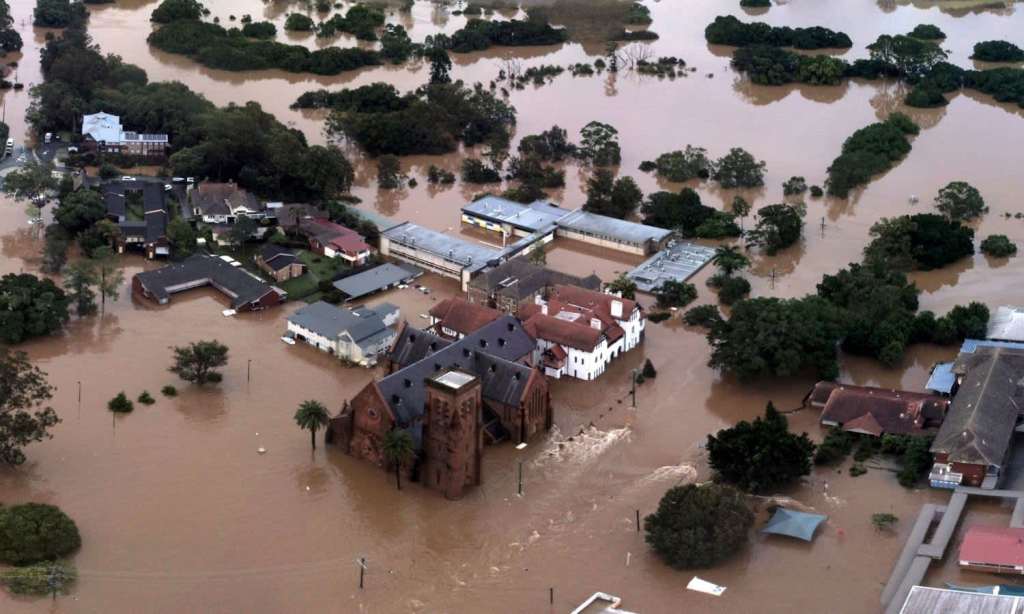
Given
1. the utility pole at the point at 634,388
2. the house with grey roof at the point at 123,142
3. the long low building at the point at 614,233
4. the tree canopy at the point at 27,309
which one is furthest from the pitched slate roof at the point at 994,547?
the house with grey roof at the point at 123,142

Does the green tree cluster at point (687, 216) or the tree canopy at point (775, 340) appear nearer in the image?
the tree canopy at point (775, 340)

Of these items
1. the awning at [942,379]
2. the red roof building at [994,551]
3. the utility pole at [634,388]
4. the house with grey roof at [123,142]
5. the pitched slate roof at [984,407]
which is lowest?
the house with grey roof at [123,142]

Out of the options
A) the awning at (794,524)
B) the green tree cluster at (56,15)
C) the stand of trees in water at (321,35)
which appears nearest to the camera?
the awning at (794,524)

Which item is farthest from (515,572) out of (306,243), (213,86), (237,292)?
(213,86)

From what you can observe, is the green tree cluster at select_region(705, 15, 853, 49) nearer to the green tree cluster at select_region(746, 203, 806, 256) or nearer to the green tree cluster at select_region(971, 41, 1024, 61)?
the green tree cluster at select_region(971, 41, 1024, 61)

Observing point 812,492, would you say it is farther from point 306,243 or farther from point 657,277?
point 306,243

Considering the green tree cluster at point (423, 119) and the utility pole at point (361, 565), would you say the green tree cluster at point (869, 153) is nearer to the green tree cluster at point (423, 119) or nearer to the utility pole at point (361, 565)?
the green tree cluster at point (423, 119)

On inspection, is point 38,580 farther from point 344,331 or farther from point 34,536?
point 344,331

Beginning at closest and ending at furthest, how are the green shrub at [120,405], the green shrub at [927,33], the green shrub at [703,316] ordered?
1. the green shrub at [120,405]
2. the green shrub at [703,316]
3. the green shrub at [927,33]
